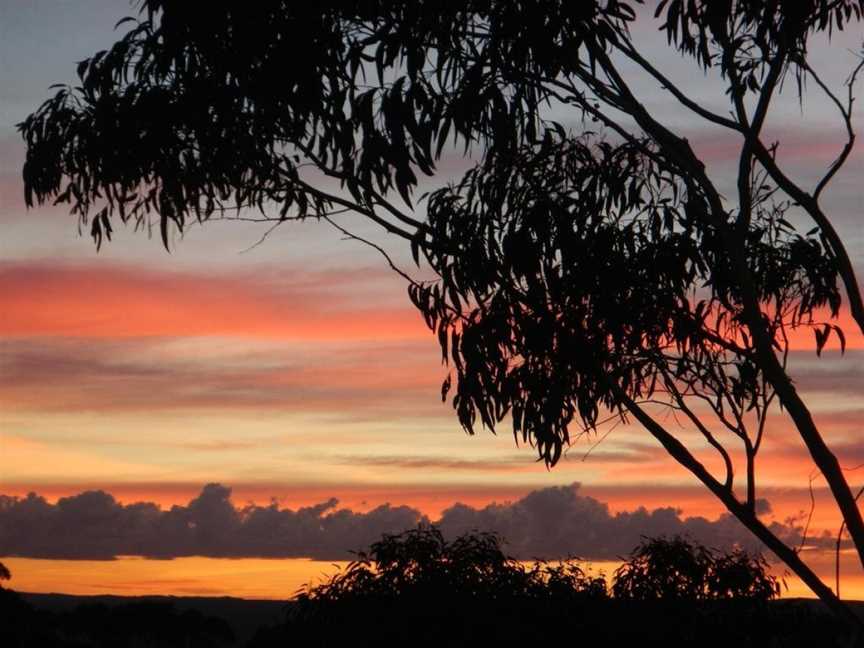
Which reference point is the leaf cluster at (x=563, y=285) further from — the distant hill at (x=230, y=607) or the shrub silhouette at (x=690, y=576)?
the distant hill at (x=230, y=607)

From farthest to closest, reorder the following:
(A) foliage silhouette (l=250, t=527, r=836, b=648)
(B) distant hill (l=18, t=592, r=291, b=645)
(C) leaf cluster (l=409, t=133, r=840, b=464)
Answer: (B) distant hill (l=18, t=592, r=291, b=645), (A) foliage silhouette (l=250, t=527, r=836, b=648), (C) leaf cluster (l=409, t=133, r=840, b=464)

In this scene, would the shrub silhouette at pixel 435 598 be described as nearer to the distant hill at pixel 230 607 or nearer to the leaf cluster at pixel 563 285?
the leaf cluster at pixel 563 285

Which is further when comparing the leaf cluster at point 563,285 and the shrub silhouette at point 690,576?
the shrub silhouette at point 690,576

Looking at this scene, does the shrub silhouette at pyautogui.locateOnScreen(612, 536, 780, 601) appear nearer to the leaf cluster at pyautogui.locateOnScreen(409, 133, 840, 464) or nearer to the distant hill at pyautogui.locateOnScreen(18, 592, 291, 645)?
the leaf cluster at pyautogui.locateOnScreen(409, 133, 840, 464)

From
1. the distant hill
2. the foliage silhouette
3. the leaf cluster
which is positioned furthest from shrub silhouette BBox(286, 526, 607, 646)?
the distant hill

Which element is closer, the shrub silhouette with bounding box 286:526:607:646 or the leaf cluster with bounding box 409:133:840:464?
the leaf cluster with bounding box 409:133:840:464

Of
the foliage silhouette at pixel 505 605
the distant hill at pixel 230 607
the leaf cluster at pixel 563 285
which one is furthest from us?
the distant hill at pixel 230 607

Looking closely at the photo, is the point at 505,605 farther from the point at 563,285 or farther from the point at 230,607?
the point at 230,607

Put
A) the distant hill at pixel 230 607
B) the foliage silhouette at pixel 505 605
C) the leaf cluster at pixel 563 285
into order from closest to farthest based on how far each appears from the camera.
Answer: the leaf cluster at pixel 563 285 < the foliage silhouette at pixel 505 605 < the distant hill at pixel 230 607

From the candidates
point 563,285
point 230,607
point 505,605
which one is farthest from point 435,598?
point 230,607

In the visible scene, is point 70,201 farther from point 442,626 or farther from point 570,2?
point 442,626

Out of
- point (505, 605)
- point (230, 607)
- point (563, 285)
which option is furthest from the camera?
point (230, 607)

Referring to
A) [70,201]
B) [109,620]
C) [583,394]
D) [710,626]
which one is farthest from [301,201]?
[109,620]

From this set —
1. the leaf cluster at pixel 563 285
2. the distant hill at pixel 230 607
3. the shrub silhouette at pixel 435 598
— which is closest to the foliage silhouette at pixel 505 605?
the shrub silhouette at pixel 435 598
